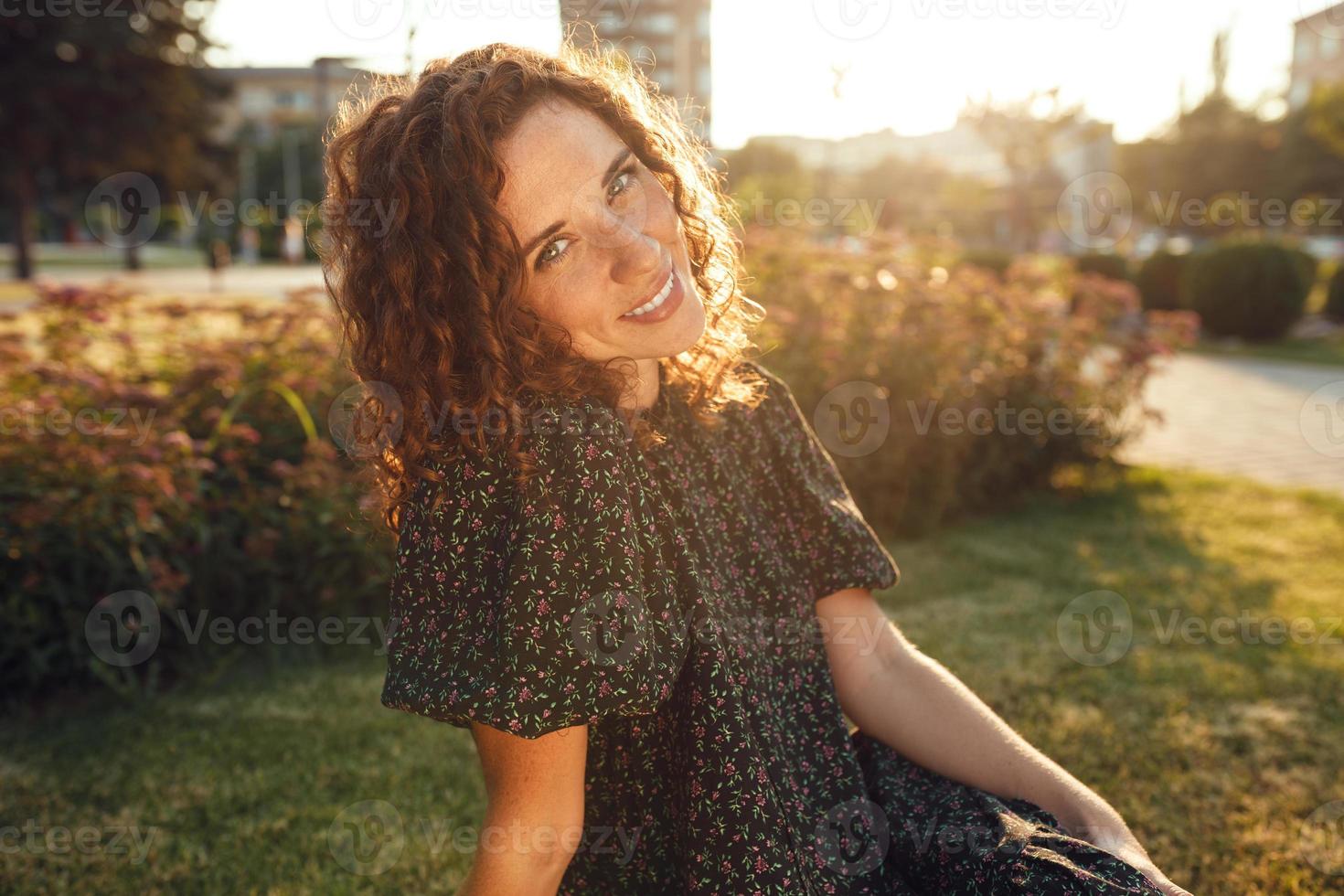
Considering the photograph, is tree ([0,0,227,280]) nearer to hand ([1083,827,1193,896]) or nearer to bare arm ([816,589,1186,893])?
bare arm ([816,589,1186,893])

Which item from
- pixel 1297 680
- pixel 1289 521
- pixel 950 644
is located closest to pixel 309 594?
pixel 950 644

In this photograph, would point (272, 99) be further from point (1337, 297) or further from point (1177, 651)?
point (1177, 651)

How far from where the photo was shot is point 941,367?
16.9 ft

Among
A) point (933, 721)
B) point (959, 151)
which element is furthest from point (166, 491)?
point (959, 151)

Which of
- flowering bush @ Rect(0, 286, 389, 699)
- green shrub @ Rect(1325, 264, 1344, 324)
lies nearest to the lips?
flowering bush @ Rect(0, 286, 389, 699)

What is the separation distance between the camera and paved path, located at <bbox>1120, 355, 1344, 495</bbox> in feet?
22.0

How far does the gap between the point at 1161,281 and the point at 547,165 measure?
18.0 meters

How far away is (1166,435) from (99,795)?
768 centimetres

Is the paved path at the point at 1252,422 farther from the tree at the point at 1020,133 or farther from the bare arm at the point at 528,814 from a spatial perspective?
the tree at the point at 1020,133

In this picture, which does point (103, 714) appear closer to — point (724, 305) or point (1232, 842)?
point (724, 305)

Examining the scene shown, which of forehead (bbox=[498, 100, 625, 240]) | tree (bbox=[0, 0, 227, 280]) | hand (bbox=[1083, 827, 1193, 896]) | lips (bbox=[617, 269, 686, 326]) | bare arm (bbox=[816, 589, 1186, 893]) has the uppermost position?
tree (bbox=[0, 0, 227, 280])

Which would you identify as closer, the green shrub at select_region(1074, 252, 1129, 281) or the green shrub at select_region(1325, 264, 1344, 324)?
the green shrub at select_region(1325, 264, 1344, 324)

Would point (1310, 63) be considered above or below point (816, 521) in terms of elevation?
above

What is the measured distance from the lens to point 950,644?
12.2 feet
